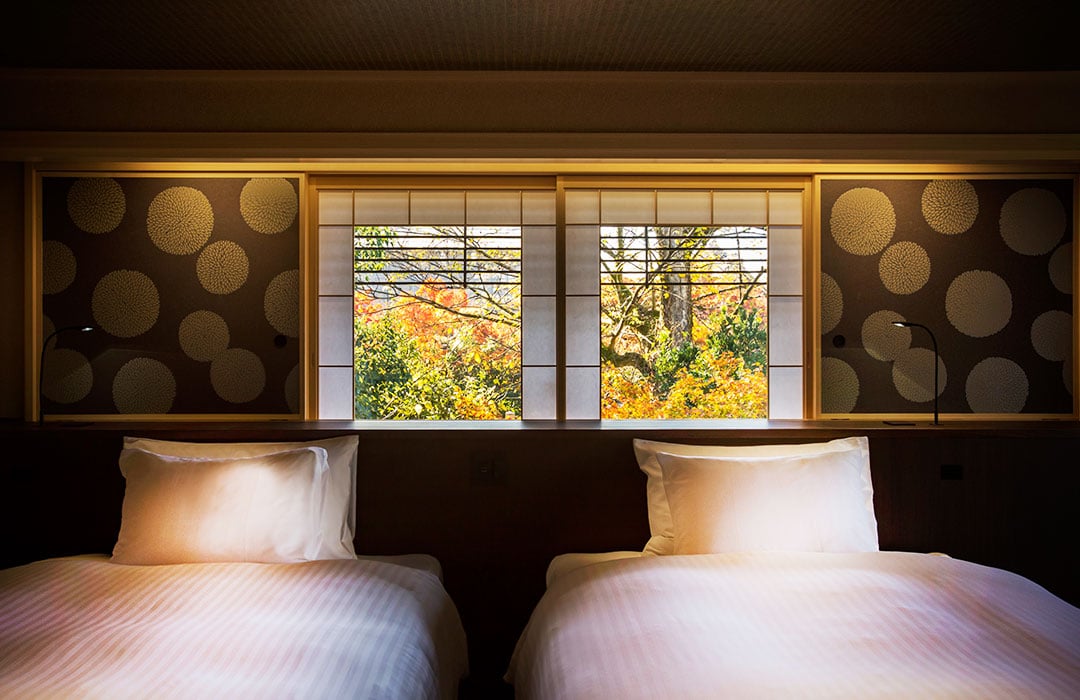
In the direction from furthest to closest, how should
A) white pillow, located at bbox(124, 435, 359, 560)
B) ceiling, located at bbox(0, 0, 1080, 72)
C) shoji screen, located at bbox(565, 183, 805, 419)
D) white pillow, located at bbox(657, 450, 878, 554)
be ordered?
1. shoji screen, located at bbox(565, 183, 805, 419)
2. white pillow, located at bbox(124, 435, 359, 560)
3. white pillow, located at bbox(657, 450, 878, 554)
4. ceiling, located at bbox(0, 0, 1080, 72)

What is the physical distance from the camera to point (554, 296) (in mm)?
2945

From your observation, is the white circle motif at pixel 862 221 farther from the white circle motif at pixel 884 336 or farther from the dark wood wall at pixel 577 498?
the dark wood wall at pixel 577 498

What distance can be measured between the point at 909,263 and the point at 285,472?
261 centimetres

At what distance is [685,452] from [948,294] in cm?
135

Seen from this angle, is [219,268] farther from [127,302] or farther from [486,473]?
[486,473]

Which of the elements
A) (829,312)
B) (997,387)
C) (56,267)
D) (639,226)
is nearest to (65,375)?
(56,267)

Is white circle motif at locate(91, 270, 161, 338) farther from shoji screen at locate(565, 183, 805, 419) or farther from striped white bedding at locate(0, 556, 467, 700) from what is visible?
shoji screen at locate(565, 183, 805, 419)

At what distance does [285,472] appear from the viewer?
2.36 metres

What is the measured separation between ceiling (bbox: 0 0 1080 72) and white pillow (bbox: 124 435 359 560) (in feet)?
4.75

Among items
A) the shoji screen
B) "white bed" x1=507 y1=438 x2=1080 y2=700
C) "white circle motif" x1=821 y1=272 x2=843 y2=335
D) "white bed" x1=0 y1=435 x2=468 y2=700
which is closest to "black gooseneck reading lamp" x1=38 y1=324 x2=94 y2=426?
"white bed" x1=0 y1=435 x2=468 y2=700

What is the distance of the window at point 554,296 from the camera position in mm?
2936

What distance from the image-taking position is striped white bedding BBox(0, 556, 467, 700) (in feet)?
4.89

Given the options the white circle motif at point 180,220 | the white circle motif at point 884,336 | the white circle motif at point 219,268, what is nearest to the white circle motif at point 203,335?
the white circle motif at point 219,268

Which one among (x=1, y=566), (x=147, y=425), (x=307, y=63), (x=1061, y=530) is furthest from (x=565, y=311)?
(x=1, y=566)
